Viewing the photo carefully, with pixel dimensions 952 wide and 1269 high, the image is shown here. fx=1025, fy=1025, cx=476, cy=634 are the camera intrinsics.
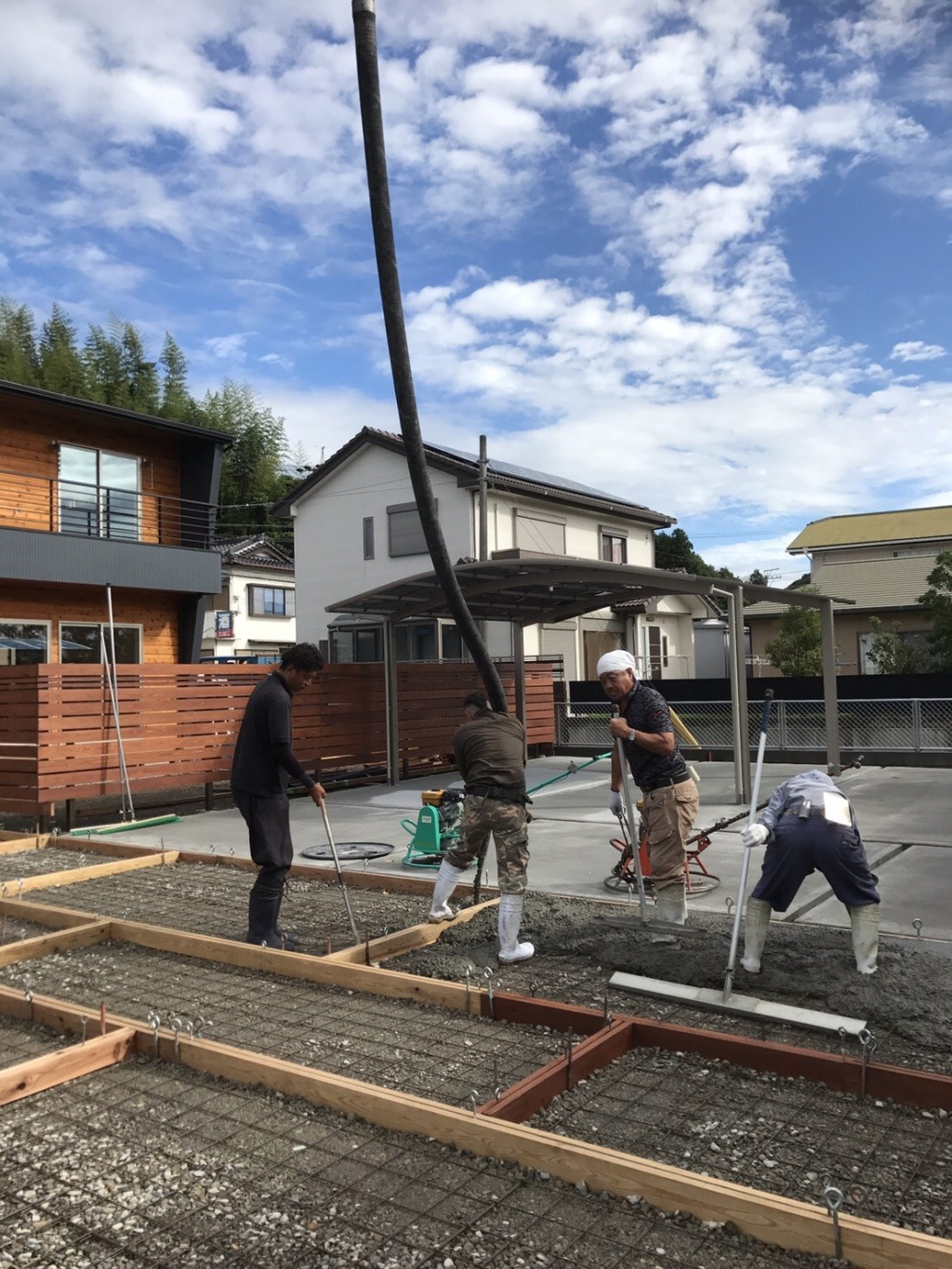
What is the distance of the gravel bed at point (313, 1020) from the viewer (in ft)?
13.6

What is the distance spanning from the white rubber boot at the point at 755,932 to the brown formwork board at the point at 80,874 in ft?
17.6

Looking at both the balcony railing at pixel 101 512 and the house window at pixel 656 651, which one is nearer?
the balcony railing at pixel 101 512

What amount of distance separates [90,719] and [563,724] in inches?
366

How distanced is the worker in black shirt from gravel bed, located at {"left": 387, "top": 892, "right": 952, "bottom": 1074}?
2.76 feet

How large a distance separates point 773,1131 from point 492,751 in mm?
2590

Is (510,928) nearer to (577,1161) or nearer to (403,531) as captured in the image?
(577,1161)

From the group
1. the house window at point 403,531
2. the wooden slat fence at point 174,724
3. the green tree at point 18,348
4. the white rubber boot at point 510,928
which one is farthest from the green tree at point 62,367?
the white rubber boot at point 510,928

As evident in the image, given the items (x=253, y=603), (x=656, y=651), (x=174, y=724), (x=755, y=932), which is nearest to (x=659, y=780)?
(x=755, y=932)

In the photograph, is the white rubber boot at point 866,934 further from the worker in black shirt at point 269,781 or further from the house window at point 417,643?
the house window at point 417,643

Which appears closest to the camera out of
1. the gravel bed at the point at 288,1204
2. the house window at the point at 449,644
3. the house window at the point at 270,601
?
the gravel bed at the point at 288,1204

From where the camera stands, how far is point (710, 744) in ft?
57.0

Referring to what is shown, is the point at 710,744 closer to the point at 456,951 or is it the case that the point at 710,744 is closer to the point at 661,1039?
the point at 456,951

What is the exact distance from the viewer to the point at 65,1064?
4.06m

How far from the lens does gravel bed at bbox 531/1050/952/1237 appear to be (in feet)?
10.2
